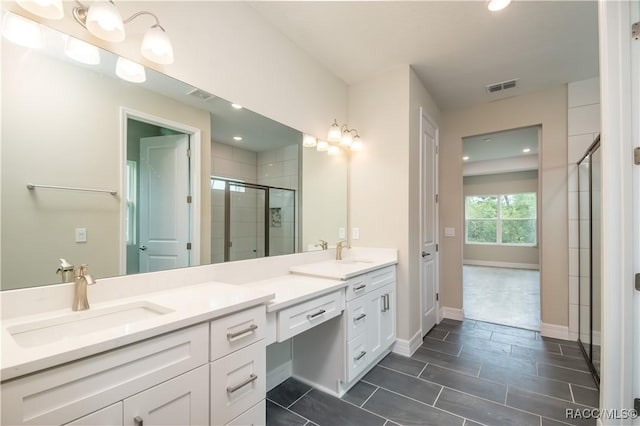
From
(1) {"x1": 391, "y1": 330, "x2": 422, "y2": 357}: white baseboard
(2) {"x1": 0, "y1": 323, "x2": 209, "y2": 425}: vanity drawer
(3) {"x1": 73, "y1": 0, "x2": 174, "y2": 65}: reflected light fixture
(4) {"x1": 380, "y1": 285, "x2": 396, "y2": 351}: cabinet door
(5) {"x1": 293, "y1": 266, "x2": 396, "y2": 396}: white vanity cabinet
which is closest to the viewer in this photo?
(2) {"x1": 0, "y1": 323, "x2": 209, "y2": 425}: vanity drawer

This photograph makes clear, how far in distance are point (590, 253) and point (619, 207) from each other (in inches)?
59.3

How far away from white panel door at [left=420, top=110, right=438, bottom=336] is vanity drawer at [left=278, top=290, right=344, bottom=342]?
1.42 meters

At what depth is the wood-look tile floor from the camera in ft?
5.57

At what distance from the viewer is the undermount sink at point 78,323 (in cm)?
97

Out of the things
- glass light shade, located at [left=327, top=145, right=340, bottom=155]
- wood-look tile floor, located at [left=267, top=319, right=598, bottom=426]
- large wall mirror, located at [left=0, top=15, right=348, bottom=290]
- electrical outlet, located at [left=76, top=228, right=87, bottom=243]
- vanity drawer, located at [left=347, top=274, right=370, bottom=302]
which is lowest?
wood-look tile floor, located at [left=267, top=319, right=598, bottom=426]

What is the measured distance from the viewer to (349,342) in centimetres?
191

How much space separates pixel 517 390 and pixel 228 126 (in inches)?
107

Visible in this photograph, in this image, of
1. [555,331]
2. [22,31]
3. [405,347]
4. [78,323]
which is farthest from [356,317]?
[555,331]

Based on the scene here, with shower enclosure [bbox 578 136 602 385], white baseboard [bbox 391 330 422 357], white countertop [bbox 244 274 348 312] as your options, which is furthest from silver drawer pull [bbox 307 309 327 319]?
shower enclosure [bbox 578 136 602 385]

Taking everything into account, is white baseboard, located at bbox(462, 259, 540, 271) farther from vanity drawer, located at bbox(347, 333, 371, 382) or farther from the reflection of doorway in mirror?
the reflection of doorway in mirror

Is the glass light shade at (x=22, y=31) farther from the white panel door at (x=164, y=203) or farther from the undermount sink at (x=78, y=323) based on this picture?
the undermount sink at (x=78, y=323)

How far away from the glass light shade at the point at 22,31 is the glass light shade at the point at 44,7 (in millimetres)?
49

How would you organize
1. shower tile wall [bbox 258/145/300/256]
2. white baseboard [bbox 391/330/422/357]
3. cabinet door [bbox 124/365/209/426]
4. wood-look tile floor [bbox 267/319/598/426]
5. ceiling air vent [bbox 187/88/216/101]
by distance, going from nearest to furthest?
cabinet door [bbox 124/365/209/426] < ceiling air vent [bbox 187/88/216/101] < wood-look tile floor [bbox 267/319/598/426] < shower tile wall [bbox 258/145/300/256] < white baseboard [bbox 391/330/422/357]

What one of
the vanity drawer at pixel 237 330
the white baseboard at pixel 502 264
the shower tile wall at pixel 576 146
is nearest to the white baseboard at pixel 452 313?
the shower tile wall at pixel 576 146
